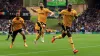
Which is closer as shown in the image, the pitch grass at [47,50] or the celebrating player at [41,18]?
the pitch grass at [47,50]

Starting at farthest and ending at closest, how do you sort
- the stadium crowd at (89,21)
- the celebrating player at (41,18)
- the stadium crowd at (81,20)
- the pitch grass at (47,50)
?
the stadium crowd at (89,21)
the stadium crowd at (81,20)
the celebrating player at (41,18)
the pitch grass at (47,50)

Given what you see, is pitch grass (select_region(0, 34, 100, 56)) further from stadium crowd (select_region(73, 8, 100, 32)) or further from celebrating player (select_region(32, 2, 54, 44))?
stadium crowd (select_region(73, 8, 100, 32))

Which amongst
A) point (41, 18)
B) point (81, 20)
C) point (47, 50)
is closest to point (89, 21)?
point (81, 20)

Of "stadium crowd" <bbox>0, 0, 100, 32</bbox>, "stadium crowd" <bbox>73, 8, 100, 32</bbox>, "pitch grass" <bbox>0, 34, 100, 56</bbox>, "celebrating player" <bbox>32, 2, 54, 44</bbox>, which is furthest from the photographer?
"stadium crowd" <bbox>73, 8, 100, 32</bbox>

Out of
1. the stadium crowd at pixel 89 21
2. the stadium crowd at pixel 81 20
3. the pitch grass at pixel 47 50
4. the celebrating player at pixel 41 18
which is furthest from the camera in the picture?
the stadium crowd at pixel 89 21

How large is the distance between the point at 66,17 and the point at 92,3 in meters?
58.2

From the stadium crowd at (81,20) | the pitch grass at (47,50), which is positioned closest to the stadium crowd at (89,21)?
the stadium crowd at (81,20)

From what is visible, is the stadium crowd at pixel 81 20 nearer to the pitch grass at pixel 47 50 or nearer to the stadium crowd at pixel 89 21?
the stadium crowd at pixel 89 21

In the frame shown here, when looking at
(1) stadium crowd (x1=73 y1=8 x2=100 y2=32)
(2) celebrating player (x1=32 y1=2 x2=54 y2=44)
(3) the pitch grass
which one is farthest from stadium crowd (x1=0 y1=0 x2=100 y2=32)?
(3) the pitch grass

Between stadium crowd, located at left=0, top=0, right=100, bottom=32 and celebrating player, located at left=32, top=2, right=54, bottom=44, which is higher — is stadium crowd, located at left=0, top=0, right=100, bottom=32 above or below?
below

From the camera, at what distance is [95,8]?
7412 cm

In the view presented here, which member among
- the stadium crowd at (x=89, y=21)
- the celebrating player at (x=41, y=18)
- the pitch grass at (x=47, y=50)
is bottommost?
the stadium crowd at (x=89, y=21)

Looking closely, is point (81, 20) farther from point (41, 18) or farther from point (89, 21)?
point (41, 18)

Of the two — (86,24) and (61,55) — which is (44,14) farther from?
(86,24)
